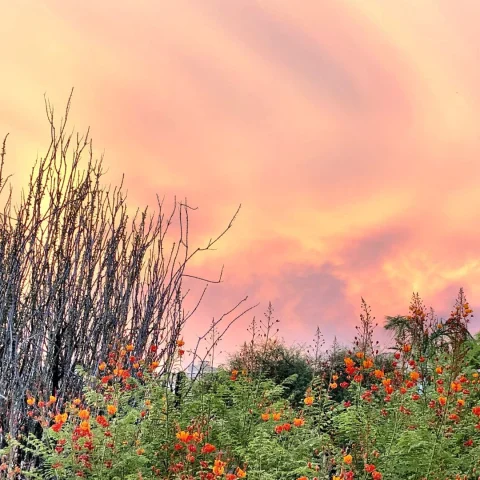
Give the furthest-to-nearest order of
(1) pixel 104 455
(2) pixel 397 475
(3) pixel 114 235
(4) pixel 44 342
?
(3) pixel 114 235
(4) pixel 44 342
(2) pixel 397 475
(1) pixel 104 455

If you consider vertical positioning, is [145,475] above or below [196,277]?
below

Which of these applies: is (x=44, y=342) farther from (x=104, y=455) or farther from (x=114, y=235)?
(x=104, y=455)

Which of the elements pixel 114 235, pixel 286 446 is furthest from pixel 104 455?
pixel 114 235

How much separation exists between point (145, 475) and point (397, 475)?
4.64 feet

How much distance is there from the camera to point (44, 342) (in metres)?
4.48

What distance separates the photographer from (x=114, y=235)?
16.4ft

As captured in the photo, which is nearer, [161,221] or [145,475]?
[145,475]

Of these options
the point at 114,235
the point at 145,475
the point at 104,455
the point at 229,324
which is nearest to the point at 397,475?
the point at 145,475

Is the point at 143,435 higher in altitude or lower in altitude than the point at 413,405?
lower

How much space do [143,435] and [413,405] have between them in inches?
68.0

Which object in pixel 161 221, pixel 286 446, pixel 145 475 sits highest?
pixel 161 221

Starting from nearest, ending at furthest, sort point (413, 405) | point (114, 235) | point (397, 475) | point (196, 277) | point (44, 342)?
point (397, 475), point (413, 405), point (44, 342), point (114, 235), point (196, 277)

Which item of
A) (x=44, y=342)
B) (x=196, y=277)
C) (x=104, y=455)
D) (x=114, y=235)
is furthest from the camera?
(x=196, y=277)

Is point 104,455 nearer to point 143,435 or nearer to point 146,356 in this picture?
point 143,435
